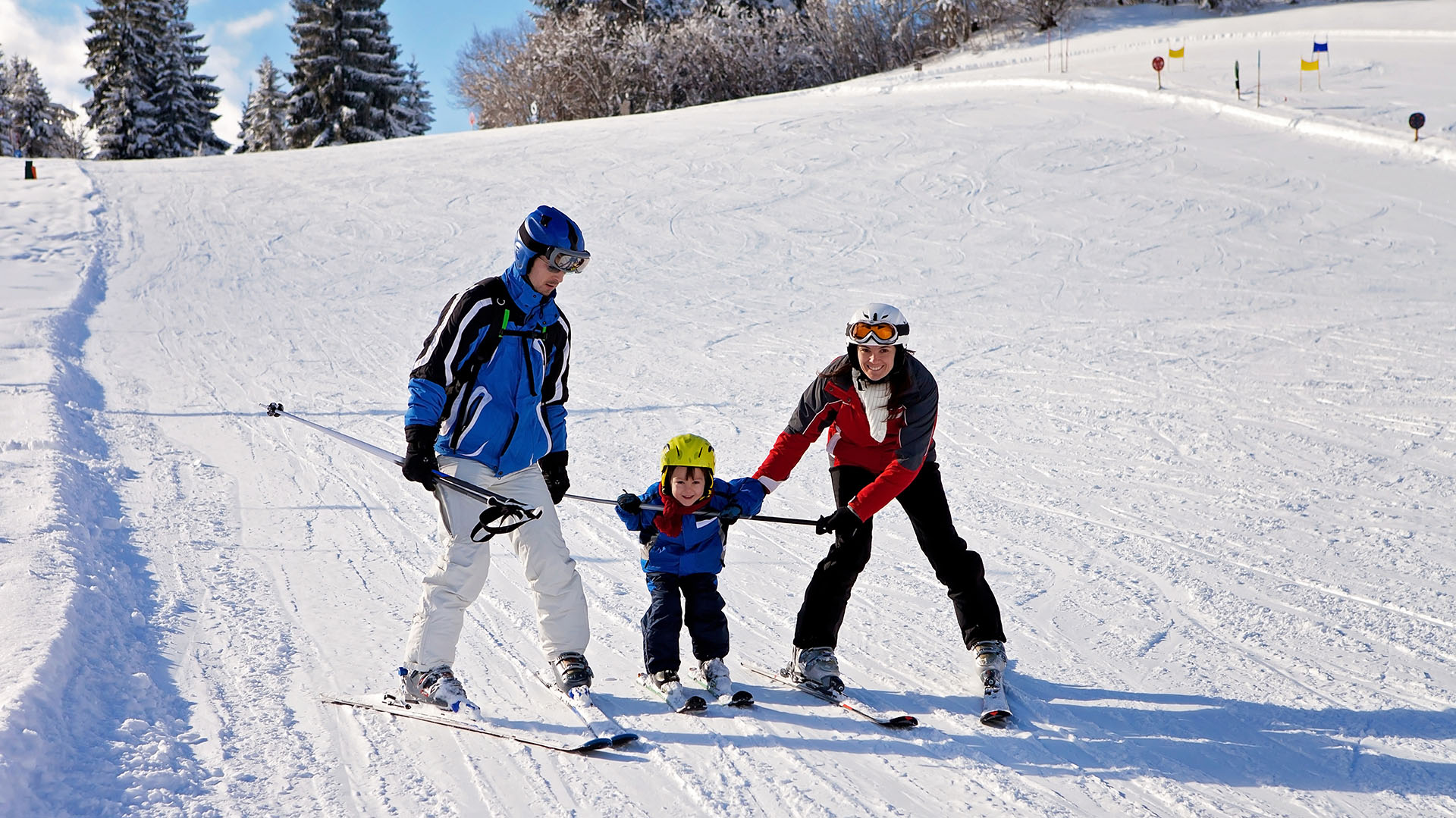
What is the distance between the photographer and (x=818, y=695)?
427 centimetres

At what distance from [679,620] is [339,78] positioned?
124 ft

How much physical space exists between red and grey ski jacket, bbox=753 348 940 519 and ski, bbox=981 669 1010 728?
82cm

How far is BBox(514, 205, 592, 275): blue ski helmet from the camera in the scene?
153 inches

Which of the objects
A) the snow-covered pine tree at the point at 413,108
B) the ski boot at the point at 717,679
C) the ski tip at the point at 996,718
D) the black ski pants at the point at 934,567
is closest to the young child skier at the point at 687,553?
the ski boot at the point at 717,679

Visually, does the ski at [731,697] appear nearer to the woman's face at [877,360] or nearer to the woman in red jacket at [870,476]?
the woman in red jacket at [870,476]

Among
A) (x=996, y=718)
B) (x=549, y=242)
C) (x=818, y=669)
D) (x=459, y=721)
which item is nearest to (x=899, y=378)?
(x=818, y=669)

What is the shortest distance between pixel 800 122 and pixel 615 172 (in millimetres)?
5024

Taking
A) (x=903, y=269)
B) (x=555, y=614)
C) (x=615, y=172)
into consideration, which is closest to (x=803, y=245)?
(x=903, y=269)

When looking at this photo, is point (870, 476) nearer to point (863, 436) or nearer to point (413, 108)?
point (863, 436)

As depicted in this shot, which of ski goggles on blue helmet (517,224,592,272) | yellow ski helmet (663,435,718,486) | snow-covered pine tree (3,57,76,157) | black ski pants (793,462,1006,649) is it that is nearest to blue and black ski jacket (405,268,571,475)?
ski goggles on blue helmet (517,224,592,272)

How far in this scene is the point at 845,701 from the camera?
4180 millimetres

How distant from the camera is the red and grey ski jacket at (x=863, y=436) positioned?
13.6ft

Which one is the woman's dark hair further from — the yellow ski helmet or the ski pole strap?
the ski pole strap

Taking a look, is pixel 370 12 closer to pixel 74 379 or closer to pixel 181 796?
pixel 74 379
